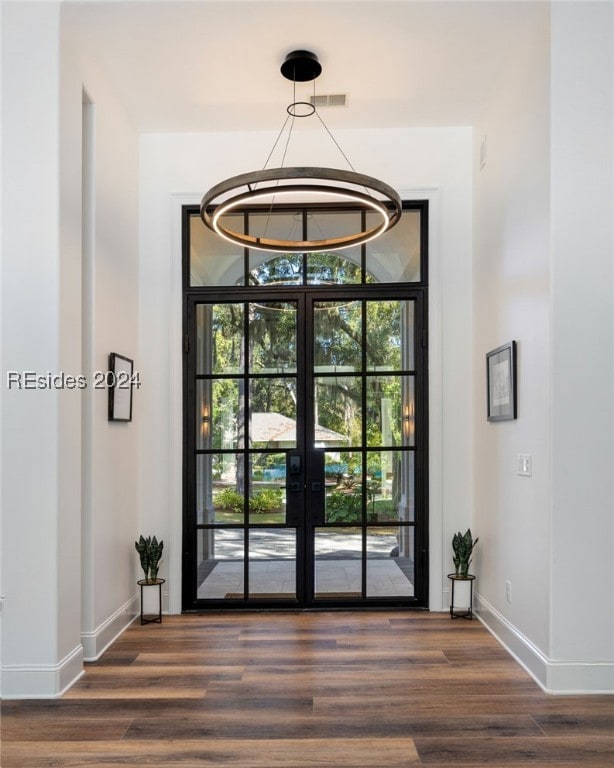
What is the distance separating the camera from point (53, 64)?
11.9ft

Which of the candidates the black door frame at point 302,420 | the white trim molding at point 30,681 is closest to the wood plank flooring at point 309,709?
the white trim molding at point 30,681

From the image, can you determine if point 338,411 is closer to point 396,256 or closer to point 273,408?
point 273,408

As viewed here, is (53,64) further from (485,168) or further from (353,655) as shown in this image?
(353,655)

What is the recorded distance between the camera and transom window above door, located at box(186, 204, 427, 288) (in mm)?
5285

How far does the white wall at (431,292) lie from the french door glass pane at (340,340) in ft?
1.82

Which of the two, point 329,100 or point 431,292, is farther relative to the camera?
point 431,292

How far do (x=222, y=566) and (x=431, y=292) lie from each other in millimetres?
2498

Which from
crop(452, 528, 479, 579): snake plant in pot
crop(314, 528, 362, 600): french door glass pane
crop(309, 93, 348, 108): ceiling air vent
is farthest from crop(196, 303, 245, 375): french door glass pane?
crop(452, 528, 479, 579): snake plant in pot

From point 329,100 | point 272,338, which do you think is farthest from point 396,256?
point 329,100

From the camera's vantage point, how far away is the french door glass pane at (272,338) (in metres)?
5.30

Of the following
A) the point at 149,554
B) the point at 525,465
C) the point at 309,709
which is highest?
the point at 525,465

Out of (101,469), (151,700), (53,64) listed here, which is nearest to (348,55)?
(53,64)

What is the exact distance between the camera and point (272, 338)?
531 centimetres

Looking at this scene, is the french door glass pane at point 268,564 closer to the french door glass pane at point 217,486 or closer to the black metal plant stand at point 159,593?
the french door glass pane at point 217,486
